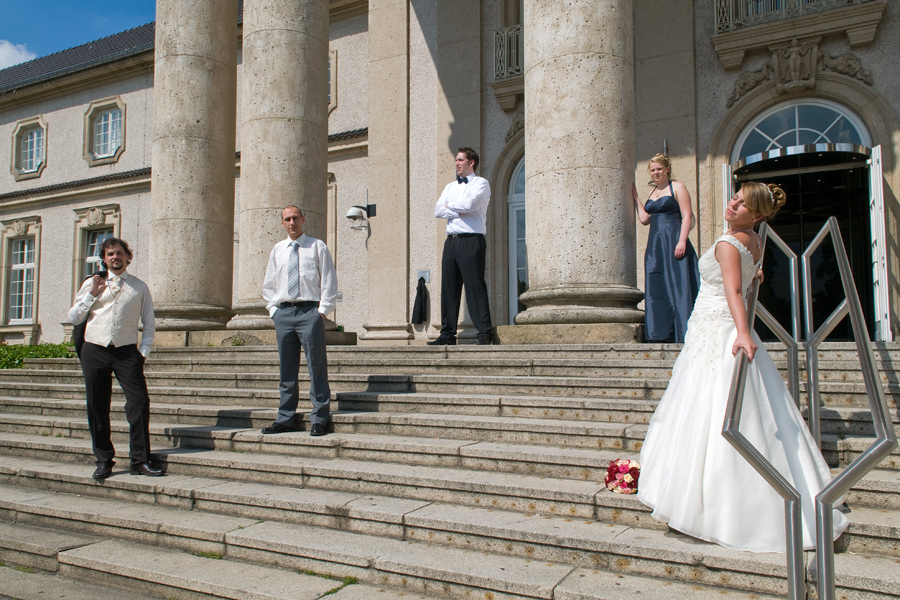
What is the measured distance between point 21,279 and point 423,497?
23.6 meters

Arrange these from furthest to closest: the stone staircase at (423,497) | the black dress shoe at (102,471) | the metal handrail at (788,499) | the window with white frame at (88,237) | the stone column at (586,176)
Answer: the window with white frame at (88,237) → the stone column at (586,176) → the black dress shoe at (102,471) → the stone staircase at (423,497) → the metal handrail at (788,499)

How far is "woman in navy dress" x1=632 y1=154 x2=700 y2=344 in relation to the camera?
6941 millimetres

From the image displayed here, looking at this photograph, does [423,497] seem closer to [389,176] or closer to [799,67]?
[799,67]

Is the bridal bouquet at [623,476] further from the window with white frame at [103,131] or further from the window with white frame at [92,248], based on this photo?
the window with white frame at [92,248]

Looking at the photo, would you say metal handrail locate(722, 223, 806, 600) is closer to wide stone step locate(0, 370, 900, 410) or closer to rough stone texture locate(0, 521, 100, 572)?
wide stone step locate(0, 370, 900, 410)

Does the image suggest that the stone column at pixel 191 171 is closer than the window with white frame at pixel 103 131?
Yes

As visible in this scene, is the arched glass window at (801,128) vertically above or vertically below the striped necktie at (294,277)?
above

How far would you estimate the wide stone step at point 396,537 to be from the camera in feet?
10.6

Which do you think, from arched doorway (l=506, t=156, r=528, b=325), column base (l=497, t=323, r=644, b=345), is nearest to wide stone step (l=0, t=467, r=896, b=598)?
column base (l=497, t=323, r=644, b=345)

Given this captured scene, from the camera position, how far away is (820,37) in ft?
34.3

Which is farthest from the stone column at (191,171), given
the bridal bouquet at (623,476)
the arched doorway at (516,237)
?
the bridal bouquet at (623,476)

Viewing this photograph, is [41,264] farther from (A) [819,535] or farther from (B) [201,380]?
(A) [819,535]

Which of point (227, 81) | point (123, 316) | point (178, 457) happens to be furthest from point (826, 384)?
point (227, 81)

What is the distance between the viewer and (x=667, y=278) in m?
7.12
